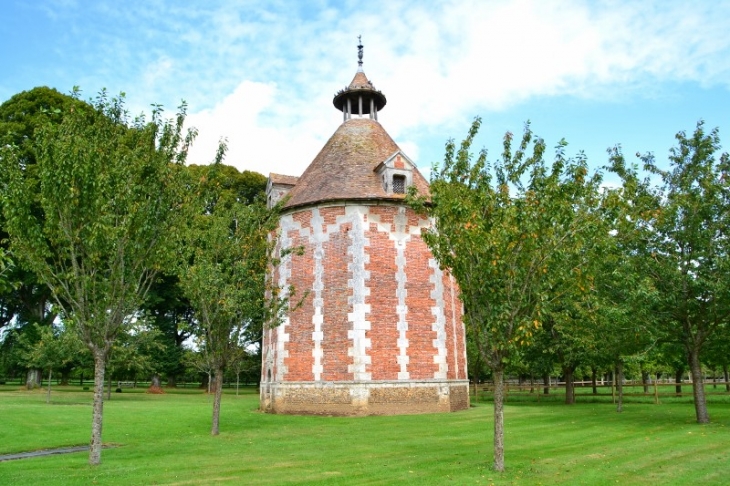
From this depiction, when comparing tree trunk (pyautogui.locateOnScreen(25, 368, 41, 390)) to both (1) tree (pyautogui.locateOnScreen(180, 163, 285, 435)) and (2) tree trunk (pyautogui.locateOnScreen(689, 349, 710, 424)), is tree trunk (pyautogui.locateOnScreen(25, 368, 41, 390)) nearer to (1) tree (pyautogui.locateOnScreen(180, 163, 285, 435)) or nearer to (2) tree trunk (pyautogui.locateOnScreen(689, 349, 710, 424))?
(1) tree (pyautogui.locateOnScreen(180, 163, 285, 435))

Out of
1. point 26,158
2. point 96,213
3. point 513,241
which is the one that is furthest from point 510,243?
point 26,158

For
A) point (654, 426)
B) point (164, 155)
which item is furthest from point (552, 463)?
point (164, 155)

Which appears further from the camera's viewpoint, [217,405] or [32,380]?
[32,380]

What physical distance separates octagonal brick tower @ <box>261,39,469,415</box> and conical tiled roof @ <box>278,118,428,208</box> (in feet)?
0.26

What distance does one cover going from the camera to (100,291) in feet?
38.4

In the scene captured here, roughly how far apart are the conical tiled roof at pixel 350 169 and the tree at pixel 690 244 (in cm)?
951

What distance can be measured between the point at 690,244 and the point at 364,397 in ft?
39.9

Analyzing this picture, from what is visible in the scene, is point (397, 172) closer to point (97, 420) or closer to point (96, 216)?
point (96, 216)

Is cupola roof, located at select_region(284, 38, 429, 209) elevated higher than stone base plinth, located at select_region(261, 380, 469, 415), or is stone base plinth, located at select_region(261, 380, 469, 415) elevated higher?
cupola roof, located at select_region(284, 38, 429, 209)

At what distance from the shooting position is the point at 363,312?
73.7 feet

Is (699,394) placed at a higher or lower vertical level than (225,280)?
lower

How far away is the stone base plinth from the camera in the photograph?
2169 centimetres

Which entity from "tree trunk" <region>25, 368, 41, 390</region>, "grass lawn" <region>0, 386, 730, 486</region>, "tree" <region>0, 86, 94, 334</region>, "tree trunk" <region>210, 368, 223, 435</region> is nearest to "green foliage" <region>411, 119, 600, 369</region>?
"grass lawn" <region>0, 386, 730, 486</region>

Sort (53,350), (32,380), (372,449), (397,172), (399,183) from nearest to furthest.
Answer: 1. (372,449)
2. (397,172)
3. (399,183)
4. (53,350)
5. (32,380)
